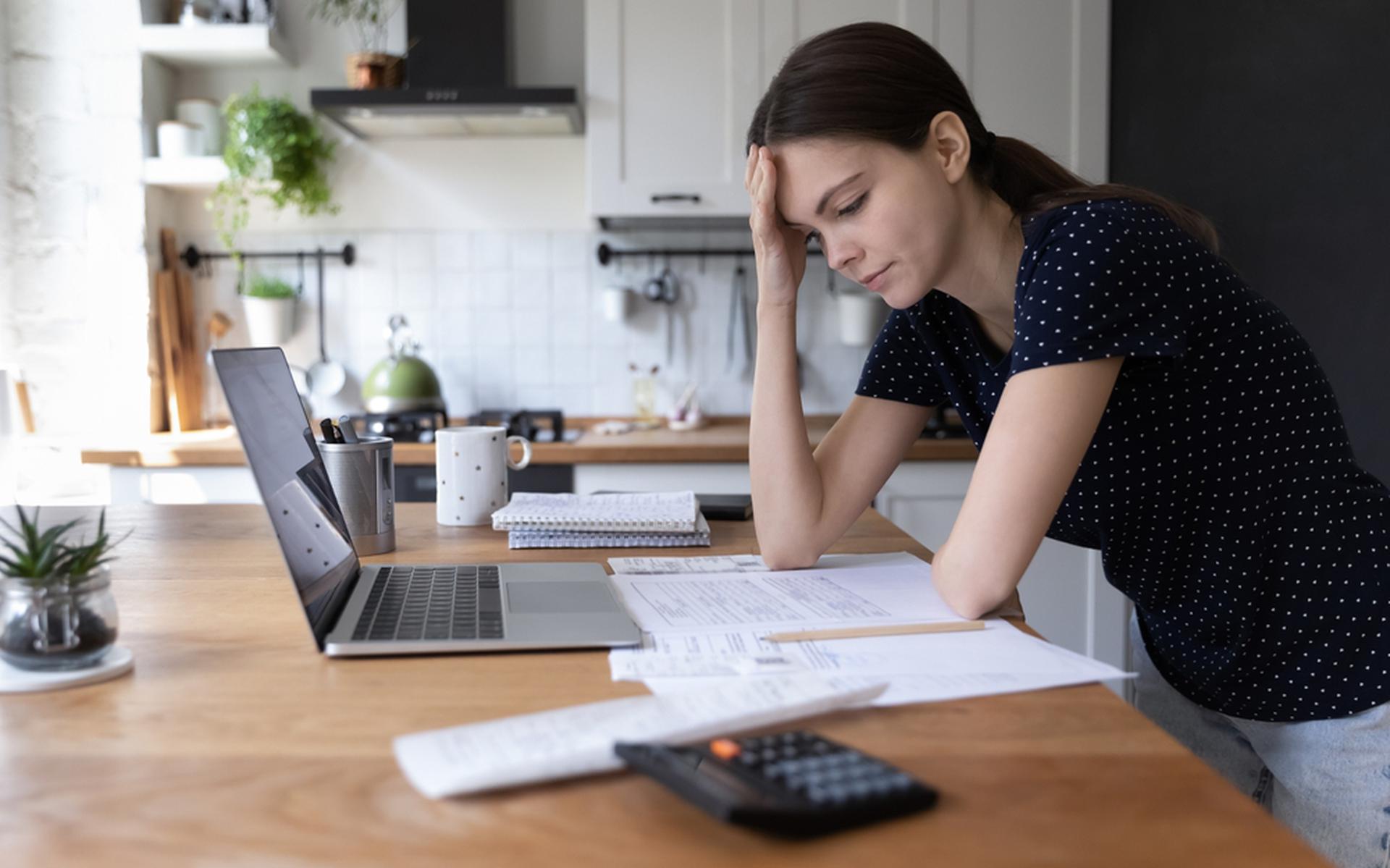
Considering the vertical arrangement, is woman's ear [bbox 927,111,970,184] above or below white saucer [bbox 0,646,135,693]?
above

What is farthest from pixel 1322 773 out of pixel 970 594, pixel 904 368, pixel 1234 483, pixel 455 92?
pixel 455 92

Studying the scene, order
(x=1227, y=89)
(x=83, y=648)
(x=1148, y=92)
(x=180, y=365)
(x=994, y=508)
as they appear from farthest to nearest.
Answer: (x=180, y=365) → (x=1148, y=92) → (x=1227, y=89) → (x=994, y=508) → (x=83, y=648)

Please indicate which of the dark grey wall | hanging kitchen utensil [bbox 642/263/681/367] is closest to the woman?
the dark grey wall

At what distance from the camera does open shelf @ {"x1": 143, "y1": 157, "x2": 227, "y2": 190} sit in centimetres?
303

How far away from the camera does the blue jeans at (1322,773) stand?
3.46ft

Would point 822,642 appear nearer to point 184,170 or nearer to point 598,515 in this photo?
point 598,515

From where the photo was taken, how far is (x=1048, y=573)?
2.86 meters

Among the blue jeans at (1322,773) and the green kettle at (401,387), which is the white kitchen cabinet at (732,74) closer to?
the green kettle at (401,387)

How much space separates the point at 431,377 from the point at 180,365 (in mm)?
722

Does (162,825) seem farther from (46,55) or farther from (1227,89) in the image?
(46,55)

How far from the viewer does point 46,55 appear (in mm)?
2959

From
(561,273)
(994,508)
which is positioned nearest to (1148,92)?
(561,273)

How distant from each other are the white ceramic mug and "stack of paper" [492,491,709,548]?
58mm

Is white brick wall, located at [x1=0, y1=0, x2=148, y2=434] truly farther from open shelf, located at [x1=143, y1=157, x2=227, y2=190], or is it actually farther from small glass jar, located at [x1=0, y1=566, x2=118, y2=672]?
small glass jar, located at [x1=0, y1=566, x2=118, y2=672]
